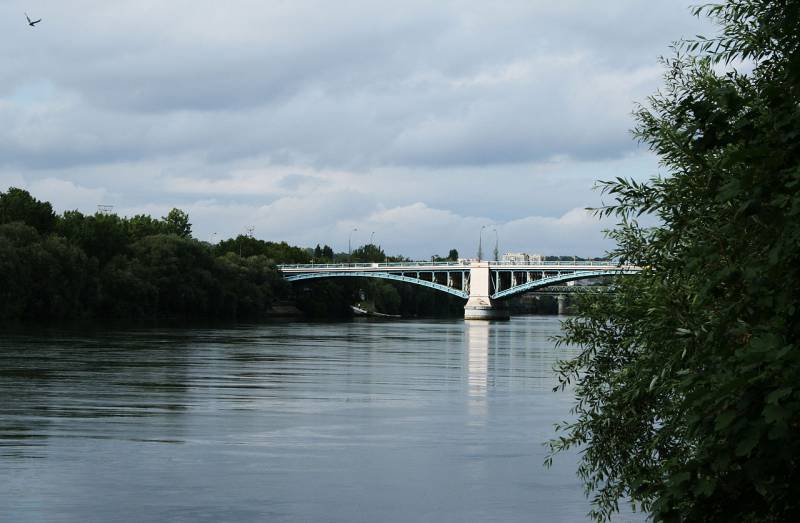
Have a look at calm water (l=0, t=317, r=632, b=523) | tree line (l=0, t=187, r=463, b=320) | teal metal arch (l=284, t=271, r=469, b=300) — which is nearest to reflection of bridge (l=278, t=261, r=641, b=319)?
teal metal arch (l=284, t=271, r=469, b=300)

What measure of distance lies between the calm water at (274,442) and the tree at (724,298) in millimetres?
4885

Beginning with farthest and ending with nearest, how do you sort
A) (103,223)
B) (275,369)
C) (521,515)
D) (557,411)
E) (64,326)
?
1. (103,223)
2. (64,326)
3. (275,369)
4. (557,411)
5. (521,515)

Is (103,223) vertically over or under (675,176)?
over

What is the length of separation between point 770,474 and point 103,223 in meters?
108

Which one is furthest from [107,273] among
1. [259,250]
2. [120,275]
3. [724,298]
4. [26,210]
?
[724,298]

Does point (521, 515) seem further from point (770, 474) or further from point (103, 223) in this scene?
point (103, 223)

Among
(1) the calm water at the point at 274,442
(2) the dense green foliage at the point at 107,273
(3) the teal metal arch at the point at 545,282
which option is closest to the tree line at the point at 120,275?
(2) the dense green foliage at the point at 107,273

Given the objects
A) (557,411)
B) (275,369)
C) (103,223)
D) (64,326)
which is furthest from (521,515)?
(103,223)

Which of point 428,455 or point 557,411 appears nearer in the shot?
point 428,455

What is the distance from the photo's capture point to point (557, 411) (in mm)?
32719

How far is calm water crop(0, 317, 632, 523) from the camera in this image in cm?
1811

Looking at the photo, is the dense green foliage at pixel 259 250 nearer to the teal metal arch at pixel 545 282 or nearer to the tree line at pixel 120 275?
the tree line at pixel 120 275

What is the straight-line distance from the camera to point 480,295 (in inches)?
5463

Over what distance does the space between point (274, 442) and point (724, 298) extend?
15.7 meters
